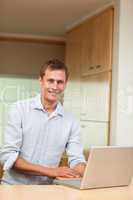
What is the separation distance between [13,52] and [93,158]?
416 cm

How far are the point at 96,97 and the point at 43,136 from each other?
2121 mm

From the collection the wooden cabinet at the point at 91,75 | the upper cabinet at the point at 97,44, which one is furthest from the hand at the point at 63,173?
the upper cabinet at the point at 97,44

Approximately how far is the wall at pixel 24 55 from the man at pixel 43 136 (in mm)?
3625

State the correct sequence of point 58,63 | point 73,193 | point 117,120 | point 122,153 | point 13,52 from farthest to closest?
point 13,52 < point 117,120 < point 58,63 < point 122,153 < point 73,193

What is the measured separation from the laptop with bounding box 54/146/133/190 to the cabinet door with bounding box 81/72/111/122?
1943mm

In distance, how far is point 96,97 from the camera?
448cm

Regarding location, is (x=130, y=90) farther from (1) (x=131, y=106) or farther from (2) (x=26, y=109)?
(2) (x=26, y=109)

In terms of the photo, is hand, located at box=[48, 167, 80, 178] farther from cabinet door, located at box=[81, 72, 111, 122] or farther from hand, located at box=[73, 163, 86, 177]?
cabinet door, located at box=[81, 72, 111, 122]

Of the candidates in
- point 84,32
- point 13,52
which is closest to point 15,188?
point 84,32

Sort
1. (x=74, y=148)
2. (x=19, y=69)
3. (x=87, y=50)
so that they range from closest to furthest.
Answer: (x=74, y=148) → (x=87, y=50) → (x=19, y=69)

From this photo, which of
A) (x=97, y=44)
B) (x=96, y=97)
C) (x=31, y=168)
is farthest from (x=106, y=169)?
(x=97, y=44)

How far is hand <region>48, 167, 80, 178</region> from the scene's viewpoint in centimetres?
224

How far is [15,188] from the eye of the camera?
81.1 inches

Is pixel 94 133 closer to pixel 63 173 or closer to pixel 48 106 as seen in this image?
pixel 48 106
